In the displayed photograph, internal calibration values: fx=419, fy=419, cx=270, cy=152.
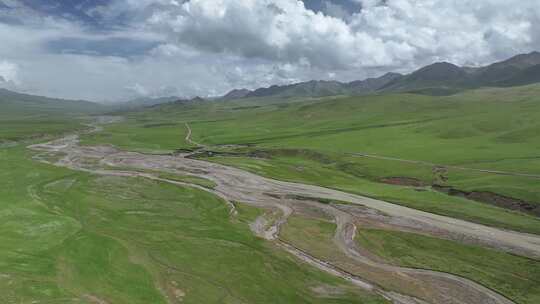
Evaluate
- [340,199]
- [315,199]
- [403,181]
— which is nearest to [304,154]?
[403,181]

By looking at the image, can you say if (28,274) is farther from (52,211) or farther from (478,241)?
(478,241)

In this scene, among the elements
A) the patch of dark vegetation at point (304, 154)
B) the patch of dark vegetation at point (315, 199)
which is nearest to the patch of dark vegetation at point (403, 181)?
the patch of dark vegetation at point (315, 199)

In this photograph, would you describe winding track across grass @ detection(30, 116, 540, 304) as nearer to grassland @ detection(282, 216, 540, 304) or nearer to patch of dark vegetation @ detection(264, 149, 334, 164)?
grassland @ detection(282, 216, 540, 304)

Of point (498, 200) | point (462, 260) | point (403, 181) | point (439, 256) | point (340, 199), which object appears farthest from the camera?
point (403, 181)

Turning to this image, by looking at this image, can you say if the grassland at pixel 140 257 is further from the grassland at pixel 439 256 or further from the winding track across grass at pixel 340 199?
the grassland at pixel 439 256

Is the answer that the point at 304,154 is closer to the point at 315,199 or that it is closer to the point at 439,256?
the point at 315,199

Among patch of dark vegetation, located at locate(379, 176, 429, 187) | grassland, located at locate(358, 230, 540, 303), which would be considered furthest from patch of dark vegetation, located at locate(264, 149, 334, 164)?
grassland, located at locate(358, 230, 540, 303)

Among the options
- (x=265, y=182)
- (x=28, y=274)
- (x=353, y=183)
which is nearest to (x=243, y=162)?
(x=265, y=182)
